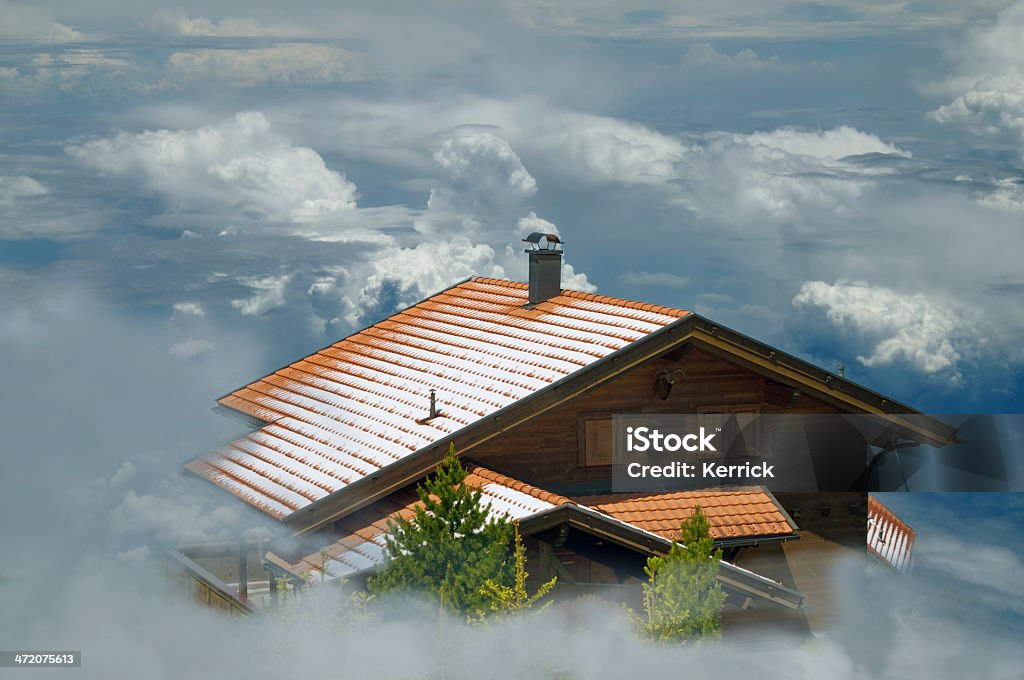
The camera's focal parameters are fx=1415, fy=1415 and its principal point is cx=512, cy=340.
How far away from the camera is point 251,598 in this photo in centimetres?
2573

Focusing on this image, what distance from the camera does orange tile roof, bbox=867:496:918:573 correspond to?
30.2 m

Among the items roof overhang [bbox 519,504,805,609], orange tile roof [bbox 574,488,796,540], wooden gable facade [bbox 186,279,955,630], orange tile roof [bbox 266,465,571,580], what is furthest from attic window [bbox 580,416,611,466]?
roof overhang [bbox 519,504,805,609]

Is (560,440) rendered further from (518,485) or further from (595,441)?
(518,485)

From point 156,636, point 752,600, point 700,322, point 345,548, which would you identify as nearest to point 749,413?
point 700,322

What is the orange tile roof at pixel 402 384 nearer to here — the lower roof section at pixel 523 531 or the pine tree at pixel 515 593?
the lower roof section at pixel 523 531

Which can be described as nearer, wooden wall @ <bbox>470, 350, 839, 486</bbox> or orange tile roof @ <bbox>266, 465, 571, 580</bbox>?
orange tile roof @ <bbox>266, 465, 571, 580</bbox>

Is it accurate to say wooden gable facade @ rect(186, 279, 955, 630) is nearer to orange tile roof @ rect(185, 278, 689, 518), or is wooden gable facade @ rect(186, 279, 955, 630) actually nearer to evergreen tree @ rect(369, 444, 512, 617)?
orange tile roof @ rect(185, 278, 689, 518)

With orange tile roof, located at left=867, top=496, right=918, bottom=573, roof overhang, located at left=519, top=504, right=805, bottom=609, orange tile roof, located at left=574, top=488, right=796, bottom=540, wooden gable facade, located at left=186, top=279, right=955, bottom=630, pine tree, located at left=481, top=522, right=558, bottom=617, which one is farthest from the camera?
orange tile roof, located at left=867, top=496, right=918, bottom=573

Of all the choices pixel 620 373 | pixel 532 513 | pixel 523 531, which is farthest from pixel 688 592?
pixel 620 373

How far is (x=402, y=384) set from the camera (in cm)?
2794

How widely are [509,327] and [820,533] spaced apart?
24.4 ft

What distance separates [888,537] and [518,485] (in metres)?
11.8

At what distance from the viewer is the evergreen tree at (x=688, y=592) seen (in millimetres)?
20516

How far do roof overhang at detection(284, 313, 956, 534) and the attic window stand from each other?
2.38ft
